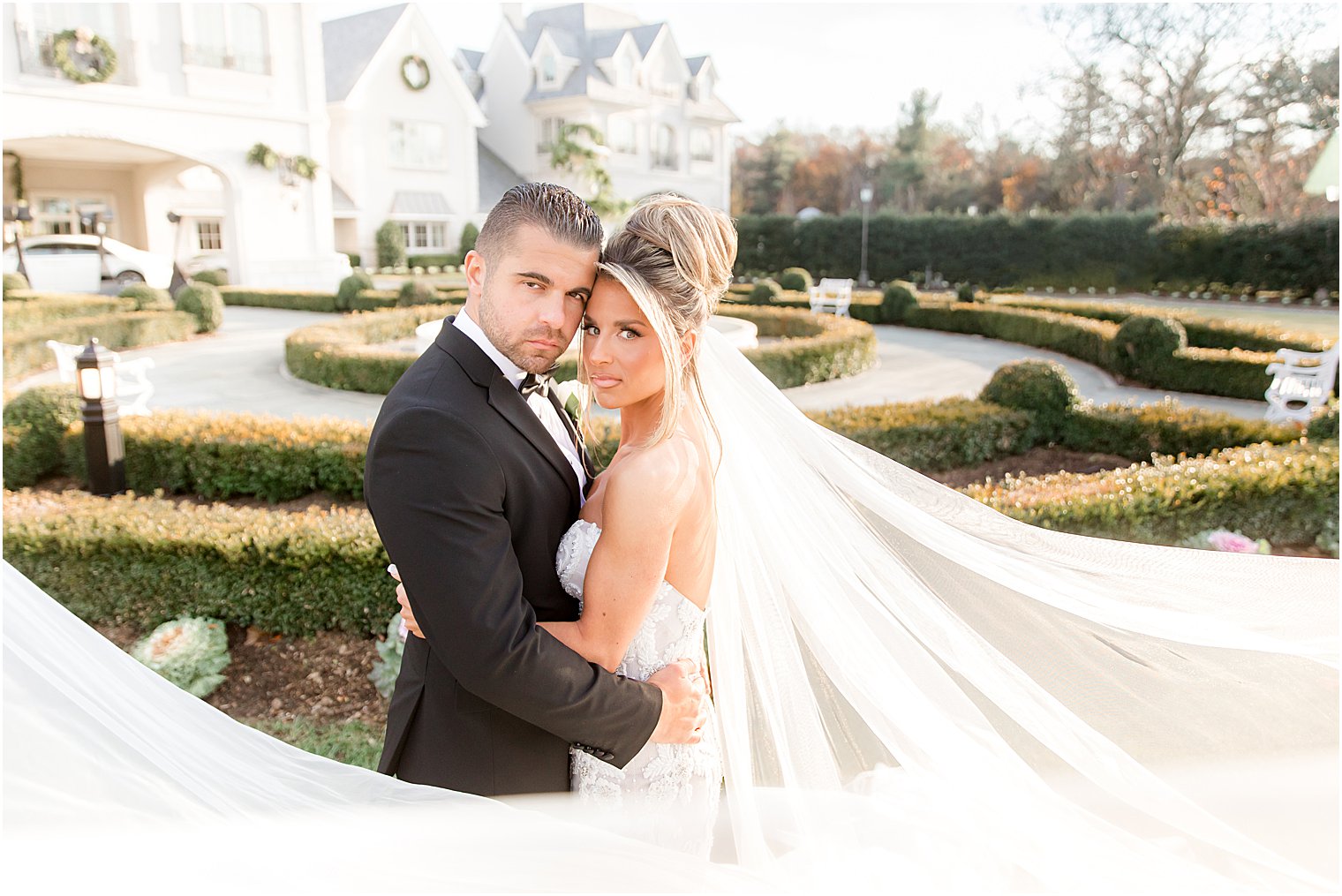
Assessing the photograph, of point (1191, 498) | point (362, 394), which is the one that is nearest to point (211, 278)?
point (362, 394)

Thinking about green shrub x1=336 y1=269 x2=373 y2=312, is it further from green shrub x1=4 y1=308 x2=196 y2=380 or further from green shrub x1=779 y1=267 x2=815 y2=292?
green shrub x1=779 y1=267 x2=815 y2=292

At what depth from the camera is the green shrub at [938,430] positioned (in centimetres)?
733

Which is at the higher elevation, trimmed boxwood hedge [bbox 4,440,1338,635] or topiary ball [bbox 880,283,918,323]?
topiary ball [bbox 880,283,918,323]

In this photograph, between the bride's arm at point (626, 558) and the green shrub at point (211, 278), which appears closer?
the bride's arm at point (626, 558)

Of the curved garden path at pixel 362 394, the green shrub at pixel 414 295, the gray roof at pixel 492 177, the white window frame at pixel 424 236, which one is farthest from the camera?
the gray roof at pixel 492 177

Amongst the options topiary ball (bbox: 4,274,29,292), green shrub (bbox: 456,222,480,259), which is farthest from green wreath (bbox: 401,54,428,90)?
topiary ball (bbox: 4,274,29,292)

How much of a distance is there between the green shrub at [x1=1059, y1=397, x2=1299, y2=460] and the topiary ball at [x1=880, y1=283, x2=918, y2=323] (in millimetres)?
13107

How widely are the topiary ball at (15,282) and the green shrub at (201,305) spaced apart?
467cm

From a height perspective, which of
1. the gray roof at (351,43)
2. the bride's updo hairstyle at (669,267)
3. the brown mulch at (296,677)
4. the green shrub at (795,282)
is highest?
the gray roof at (351,43)

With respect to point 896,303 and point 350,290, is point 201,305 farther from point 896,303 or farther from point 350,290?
point 896,303

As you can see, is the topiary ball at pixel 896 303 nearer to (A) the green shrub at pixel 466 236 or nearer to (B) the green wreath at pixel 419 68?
(A) the green shrub at pixel 466 236

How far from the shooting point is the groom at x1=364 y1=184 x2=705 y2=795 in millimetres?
1562

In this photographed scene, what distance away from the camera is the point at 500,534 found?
5.22 ft

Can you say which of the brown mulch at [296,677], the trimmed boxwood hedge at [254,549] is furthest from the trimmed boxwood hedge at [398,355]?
the brown mulch at [296,677]
